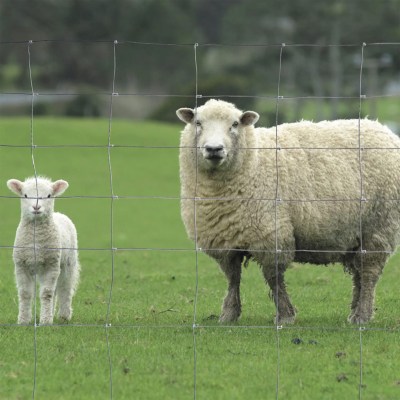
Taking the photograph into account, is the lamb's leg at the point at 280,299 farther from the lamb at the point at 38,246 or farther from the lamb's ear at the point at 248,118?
the lamb at the point at 38,246

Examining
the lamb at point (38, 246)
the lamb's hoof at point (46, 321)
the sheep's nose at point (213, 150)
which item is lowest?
the lamb's hoof at point (46, 321)

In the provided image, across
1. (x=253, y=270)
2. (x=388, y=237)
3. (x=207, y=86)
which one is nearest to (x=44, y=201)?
(x=388, y=237)

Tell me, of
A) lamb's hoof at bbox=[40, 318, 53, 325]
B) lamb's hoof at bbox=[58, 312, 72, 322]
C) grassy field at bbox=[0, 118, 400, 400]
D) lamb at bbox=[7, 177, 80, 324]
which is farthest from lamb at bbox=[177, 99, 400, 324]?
lamb's hoof at bbox=[40, 318, 53, 325]

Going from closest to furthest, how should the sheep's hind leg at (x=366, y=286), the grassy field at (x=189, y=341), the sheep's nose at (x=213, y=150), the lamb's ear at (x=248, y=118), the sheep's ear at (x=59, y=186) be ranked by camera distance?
the grassy field at (x=189, y=341)
the sheep's nose at (x=213, y=150)
the sheep's ear at (x=59, y=186)
the lamb's ear at (x=248, y=118)
the sheep's hind leg at (x=366, y=286)

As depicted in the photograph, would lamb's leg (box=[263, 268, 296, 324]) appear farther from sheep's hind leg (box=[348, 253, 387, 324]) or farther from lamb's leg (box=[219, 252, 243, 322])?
sheep's hind leg (box=[348, 253, 387, 324])

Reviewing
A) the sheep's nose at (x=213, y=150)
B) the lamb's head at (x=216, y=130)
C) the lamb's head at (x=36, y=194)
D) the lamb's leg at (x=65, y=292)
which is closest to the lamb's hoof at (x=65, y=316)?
the lamb's leg at (x=65, y=292)

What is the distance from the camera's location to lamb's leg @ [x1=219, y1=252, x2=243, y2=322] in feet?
33.6

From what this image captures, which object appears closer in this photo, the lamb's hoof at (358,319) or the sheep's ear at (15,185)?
the sheep's ear at (15,185)

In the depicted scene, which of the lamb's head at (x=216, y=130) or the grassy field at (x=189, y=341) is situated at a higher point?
the lamb's head at (x=216, y=130)

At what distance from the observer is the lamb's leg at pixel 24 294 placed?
980 cm

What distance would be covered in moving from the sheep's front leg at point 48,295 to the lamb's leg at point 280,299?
6.48ft

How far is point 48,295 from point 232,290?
1782 mm

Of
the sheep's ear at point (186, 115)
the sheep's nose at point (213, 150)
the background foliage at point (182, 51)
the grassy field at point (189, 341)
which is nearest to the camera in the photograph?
the grassy field at point (189, 341)

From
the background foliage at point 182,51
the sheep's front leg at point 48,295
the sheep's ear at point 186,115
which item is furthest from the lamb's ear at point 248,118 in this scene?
the background foliage at point 182,51
